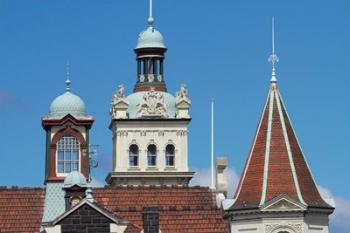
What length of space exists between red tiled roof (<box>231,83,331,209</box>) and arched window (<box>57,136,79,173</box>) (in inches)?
684

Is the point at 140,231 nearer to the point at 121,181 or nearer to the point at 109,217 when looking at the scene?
the point at 109,217

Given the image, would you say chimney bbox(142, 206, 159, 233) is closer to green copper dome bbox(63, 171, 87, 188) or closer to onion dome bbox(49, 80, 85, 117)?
green copper dome bbox(63, 171, 87, 188)

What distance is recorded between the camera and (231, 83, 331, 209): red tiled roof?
12794cm

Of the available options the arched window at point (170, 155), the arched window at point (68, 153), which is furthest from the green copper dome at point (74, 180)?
the arched window at point (170, 155)

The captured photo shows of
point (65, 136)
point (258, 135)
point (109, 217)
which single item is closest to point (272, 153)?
point (258, 135)

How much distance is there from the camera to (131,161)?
18675 centimetres

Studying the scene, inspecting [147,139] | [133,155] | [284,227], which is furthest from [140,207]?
[133,155]

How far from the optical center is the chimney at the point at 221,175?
142125 millimetres

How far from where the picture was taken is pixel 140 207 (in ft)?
457

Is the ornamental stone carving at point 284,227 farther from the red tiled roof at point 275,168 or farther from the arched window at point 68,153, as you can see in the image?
the arched window at point 68,153

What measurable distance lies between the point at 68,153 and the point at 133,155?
42894 mm

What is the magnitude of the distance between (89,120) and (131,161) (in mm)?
42934

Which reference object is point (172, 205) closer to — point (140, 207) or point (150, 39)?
point (140, 207)

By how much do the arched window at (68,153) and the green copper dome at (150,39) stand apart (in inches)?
1625
